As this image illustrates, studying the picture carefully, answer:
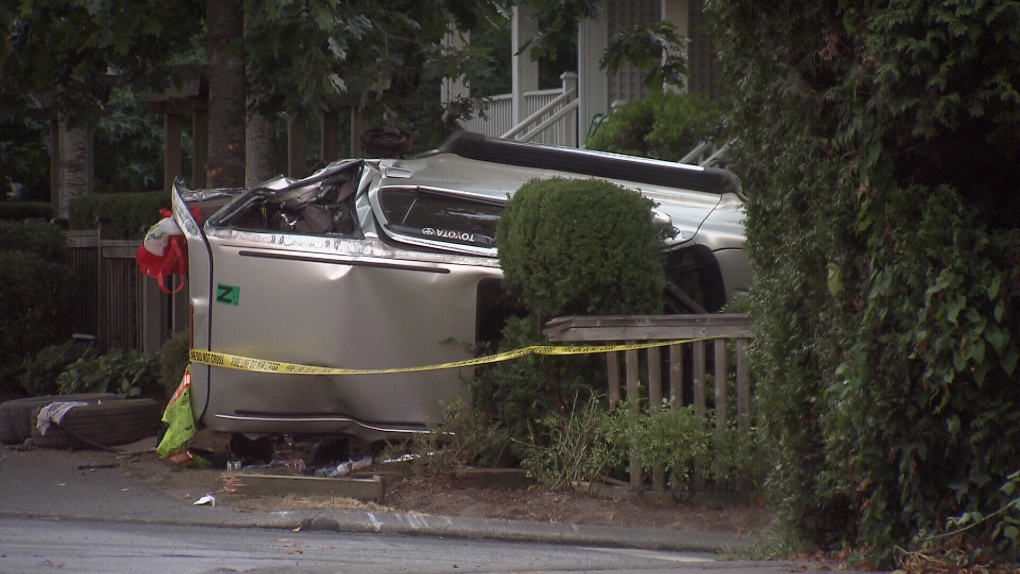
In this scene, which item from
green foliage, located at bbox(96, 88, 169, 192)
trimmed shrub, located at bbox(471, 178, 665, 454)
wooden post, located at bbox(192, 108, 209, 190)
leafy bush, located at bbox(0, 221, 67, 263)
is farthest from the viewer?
green foliage, located at bbox(96, 88, 169, 192)

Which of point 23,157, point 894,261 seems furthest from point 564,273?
point 23,157

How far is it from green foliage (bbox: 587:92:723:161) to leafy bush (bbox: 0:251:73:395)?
6.74 metres

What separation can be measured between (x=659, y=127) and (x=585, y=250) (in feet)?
24.2

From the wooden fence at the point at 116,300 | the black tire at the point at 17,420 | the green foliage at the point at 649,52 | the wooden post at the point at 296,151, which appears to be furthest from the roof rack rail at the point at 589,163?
the black tire at the point at 17,420

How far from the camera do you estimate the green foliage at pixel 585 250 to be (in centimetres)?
738

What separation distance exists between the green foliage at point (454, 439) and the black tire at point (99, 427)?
2982 millimetres

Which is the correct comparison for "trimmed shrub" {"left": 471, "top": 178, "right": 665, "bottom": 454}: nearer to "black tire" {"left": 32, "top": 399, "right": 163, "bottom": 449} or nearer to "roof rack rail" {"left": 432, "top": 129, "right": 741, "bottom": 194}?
"roof rack rail" {"left": 432, "top": 129, "right": 741, "bottom": 194}

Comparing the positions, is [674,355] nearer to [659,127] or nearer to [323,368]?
[323,368]

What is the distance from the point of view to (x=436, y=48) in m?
11.2

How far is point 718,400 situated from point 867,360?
2.48 meters

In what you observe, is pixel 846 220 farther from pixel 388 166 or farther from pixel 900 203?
pixel 388 166

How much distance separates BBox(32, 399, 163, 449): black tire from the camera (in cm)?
922

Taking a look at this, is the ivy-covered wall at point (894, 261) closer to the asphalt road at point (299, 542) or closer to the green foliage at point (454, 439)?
the asphalt road at point (299, 542)

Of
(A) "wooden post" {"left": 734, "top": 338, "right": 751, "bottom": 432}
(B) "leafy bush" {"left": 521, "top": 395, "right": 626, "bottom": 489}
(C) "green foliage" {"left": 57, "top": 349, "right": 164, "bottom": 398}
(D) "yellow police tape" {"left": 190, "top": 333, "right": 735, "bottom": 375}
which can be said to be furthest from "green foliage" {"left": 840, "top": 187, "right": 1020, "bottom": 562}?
(C) "green foliage" {"left": 57, "top": 349, "right": 164, "bottom": 398}
